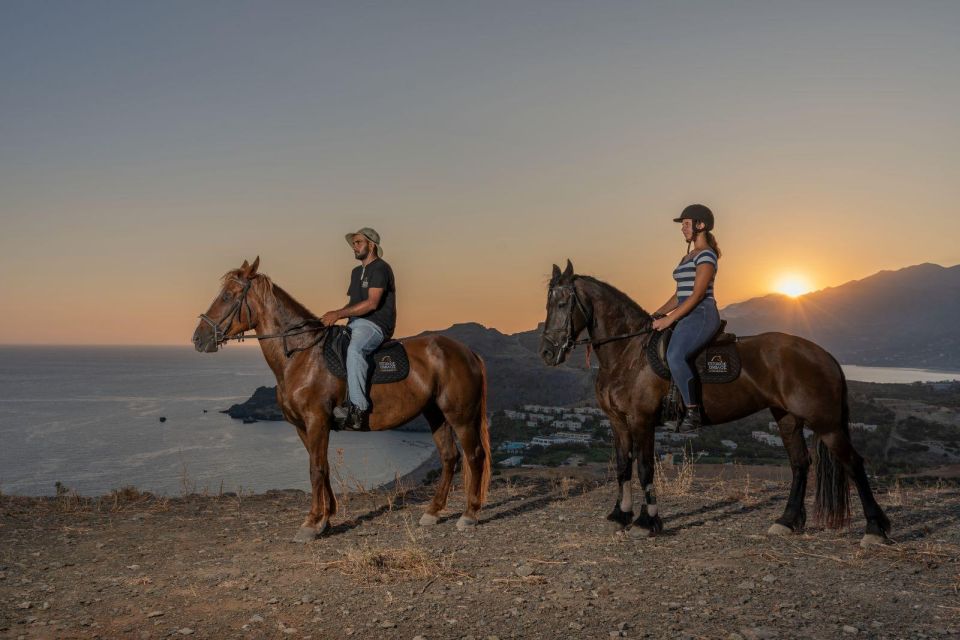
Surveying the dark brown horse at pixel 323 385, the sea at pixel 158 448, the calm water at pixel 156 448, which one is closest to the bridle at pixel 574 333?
the dark brown horse at pixel 323 385

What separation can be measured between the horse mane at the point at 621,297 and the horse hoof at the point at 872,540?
3097 millimetres

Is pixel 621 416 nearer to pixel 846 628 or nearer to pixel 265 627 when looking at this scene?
pixel 846 628

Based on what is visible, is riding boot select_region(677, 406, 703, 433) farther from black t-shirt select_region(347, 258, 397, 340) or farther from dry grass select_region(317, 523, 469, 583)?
black t-shirt select_region(347, 258, 397, 340)

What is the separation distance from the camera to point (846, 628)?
468 centimetres

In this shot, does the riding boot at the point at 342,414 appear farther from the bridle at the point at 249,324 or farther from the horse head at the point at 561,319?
the horse head at the point at 561,319

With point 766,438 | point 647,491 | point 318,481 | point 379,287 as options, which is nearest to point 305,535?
point 318,481

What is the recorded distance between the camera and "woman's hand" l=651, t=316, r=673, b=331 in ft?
22.9

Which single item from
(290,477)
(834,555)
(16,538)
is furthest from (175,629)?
(290,477)

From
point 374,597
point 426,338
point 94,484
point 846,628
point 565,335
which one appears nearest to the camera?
point 846,628

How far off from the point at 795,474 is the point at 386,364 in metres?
4.82

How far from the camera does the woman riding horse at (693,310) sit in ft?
22.7

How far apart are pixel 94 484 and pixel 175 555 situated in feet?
163

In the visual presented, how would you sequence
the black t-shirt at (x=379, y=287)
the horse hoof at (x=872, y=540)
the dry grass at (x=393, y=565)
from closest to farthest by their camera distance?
1. the dry grass at (x=393, y=565)
2. the horse hoof at (x=872, y=540)
3. the black t-shirt at (x=379, y=287)

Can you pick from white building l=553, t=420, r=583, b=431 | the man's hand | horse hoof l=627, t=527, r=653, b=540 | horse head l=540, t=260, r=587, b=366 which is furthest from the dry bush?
white building l=553, t=420, r=583, b=431
